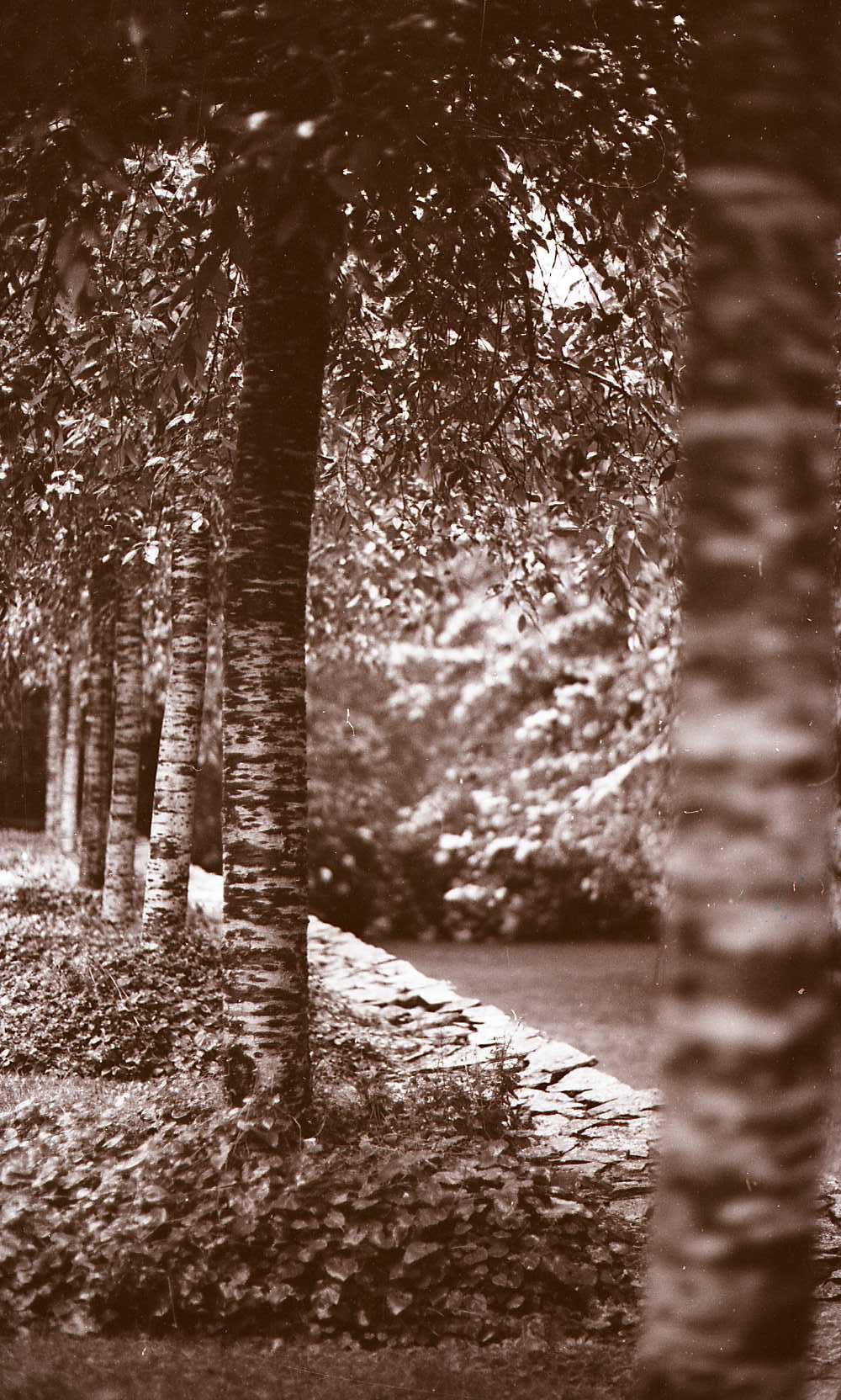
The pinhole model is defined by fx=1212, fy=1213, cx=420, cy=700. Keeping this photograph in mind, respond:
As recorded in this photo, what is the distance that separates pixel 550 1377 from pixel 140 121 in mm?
5387

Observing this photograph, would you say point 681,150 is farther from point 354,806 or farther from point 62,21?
point 354,806

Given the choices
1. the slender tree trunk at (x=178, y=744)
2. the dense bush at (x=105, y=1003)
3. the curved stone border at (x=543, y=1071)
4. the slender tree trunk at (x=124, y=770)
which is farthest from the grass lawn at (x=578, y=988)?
the slender tree trunk at (x=124, y=770)

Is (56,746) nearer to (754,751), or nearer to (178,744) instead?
(178,744)

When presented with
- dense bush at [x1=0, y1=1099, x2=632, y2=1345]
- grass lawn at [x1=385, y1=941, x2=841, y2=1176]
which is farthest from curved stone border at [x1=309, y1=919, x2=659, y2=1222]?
dense bush at [x1=0, y1=1099, x2=632, y2=1345]

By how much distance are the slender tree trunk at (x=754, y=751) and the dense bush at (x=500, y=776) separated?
270 inches

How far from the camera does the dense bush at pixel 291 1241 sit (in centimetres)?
489

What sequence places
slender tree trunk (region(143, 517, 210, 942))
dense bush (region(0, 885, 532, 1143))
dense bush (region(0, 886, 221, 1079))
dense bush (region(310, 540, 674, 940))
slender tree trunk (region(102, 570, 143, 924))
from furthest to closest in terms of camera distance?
dense bush (region(310, 540, 674, 940)) < slender tree trunk (region(102, 570, 143, 924)) < slender tree trunk (region(143, 517, 210, 942)) < dense bush (region(0, 886, 221, 1079)) < dense bush (region(0, 885, 532, 1143))

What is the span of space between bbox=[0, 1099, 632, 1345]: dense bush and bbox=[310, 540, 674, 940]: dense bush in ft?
17.1

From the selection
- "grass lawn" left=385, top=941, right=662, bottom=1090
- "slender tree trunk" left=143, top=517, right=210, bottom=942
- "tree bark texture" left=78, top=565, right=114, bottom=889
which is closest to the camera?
"slender tree trunk" left=143, top=517, right=210, bottom=942

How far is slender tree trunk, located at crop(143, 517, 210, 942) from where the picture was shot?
427 inches

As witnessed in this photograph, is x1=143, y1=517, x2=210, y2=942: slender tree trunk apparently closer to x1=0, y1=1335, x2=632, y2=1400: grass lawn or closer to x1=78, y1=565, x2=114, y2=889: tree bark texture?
x1=78, y1=565, x2=114, y2=889: tree bark texture

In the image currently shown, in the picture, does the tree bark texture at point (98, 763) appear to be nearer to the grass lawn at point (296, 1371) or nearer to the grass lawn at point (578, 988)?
the grass lawn at point (578, 988)

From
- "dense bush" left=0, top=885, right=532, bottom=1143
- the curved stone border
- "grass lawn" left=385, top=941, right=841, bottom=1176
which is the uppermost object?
"dense bush" left=0, top=885, right=532, bottom=1143

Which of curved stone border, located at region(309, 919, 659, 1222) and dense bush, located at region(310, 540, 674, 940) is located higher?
dense bush, located at region(310, 540, 674, 940)
